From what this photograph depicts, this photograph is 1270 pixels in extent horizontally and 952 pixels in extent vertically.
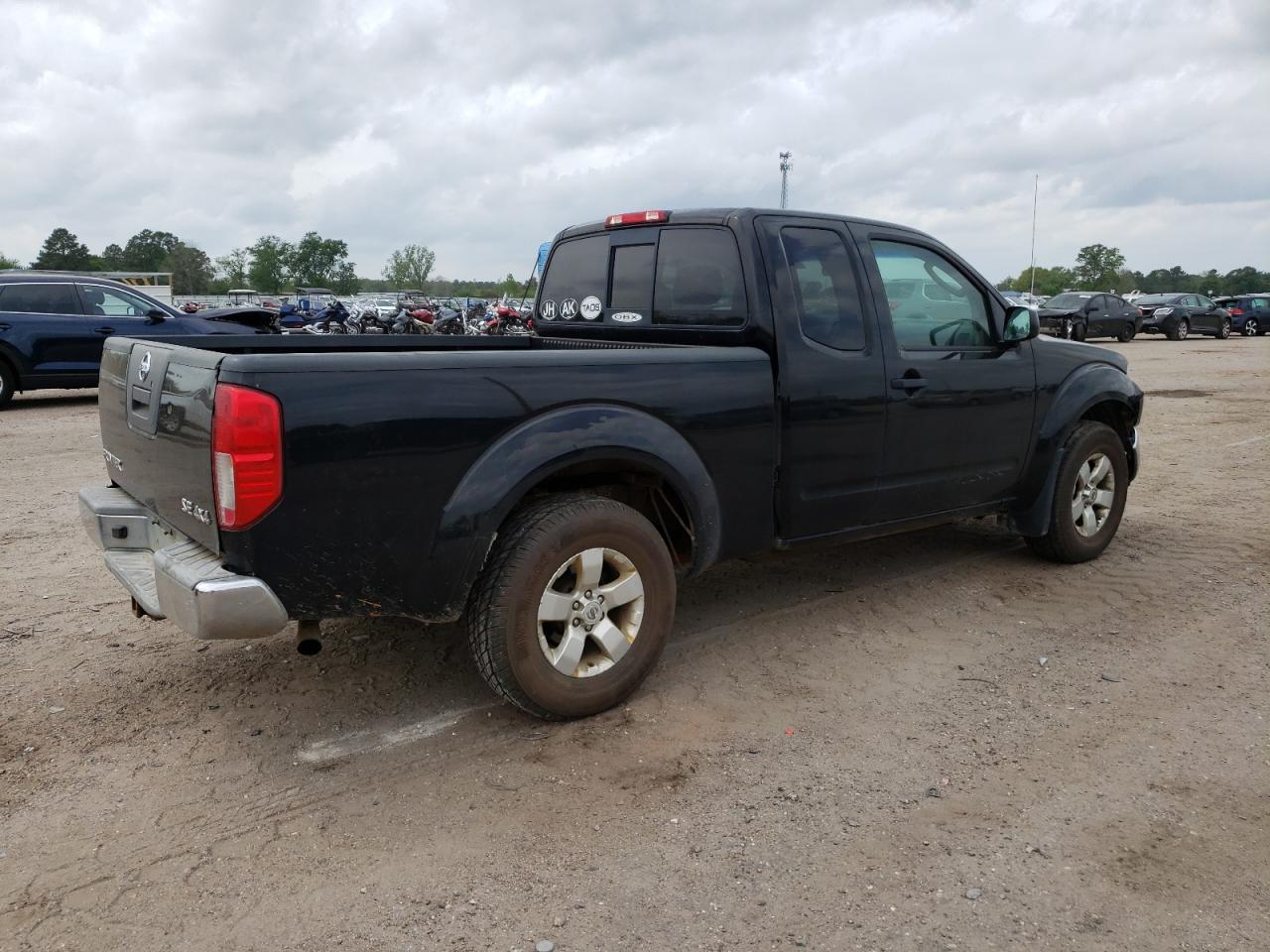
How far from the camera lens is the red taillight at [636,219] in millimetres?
4586

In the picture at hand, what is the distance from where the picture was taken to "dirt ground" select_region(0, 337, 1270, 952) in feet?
8.49

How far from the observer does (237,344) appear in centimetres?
406

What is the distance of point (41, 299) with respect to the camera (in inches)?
473

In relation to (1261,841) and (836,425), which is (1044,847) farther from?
(836,425)

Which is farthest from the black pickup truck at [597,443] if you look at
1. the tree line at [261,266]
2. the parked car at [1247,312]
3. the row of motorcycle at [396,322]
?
the tree line at [261,266]

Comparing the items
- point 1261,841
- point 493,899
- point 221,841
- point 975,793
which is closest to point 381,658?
point 221,841

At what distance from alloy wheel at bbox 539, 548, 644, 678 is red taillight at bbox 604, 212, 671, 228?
5.92ft

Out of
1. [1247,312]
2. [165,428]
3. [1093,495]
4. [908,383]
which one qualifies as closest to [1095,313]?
[1247,312]

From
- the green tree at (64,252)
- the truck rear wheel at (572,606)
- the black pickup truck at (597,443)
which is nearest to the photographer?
the black pickup truck at (597,443)

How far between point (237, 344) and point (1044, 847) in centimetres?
349

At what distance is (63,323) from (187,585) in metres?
10.9

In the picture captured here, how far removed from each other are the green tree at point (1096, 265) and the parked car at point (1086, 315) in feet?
246

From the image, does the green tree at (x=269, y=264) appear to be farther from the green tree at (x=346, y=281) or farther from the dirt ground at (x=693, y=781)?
the dirt ground at (x=693, y=781)

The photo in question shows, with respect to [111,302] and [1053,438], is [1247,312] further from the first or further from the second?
[111,302]
